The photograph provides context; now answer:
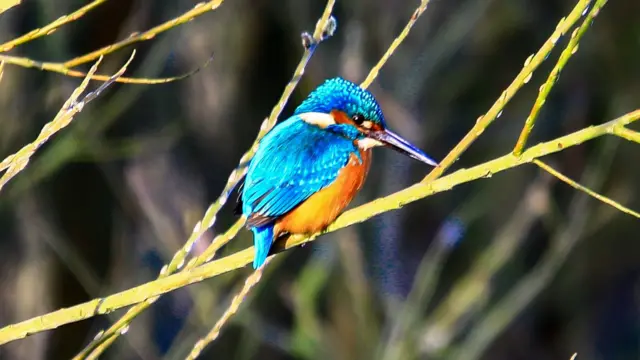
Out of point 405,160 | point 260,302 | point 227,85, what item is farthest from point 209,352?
point 405,160

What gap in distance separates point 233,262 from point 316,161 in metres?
0.78

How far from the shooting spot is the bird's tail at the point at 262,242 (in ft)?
6.52

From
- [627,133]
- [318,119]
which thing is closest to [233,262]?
[627,133]

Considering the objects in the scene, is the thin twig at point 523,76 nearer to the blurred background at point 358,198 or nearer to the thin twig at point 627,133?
the thin twig at point 627,133

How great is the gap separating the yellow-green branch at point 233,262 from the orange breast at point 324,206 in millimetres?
494

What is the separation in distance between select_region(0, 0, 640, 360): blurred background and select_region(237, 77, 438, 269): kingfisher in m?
0.87

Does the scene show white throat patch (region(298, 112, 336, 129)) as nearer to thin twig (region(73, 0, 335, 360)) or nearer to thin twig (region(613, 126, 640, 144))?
thin twig (region(73, 0, 335, 360))

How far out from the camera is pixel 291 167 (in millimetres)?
2467

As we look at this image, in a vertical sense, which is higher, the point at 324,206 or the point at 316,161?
the point at 316,161

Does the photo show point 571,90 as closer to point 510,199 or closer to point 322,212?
point 510,199

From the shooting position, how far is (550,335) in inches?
233

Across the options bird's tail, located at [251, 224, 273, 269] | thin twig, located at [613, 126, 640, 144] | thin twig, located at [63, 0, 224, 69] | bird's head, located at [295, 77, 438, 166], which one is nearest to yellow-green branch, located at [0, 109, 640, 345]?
thin twig, located at [613, 126, 640, 144]

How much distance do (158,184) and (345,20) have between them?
1.46m

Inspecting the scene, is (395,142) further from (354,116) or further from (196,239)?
(196,239)
